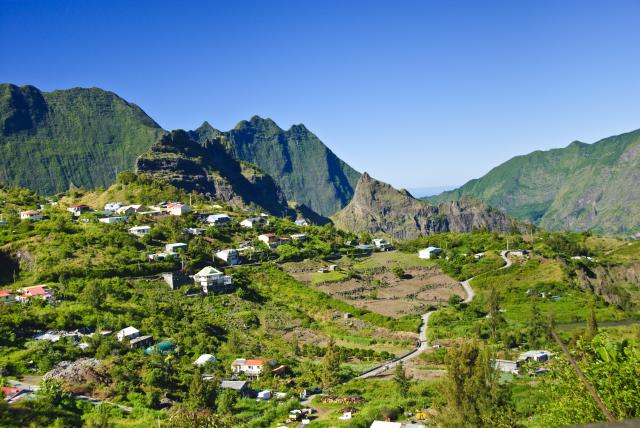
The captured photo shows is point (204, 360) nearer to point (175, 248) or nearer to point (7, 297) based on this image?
point (7, 297)

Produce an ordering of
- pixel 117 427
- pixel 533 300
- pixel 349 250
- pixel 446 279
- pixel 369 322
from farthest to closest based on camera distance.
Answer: pixel 349 250, pixel 446 279, pixel 533 300, pixel 369 322, pixel 117 427

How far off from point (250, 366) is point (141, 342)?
952 cm

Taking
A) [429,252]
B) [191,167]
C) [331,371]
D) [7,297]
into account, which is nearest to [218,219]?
[429,252]

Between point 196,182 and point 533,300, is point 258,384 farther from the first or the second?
point 196,182

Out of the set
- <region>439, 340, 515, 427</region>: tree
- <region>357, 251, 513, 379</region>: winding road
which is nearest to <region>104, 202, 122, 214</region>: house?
<region>357, 251, 513, 379</region>: winding road

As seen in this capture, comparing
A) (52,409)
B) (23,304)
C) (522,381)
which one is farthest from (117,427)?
(522,381)

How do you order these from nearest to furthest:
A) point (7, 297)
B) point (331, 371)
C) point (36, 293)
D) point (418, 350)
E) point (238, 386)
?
1. point (238, 386)
2. point (331, 371)
3. point (7, 297)
4. point (36, 293)
5. point (418, 350)

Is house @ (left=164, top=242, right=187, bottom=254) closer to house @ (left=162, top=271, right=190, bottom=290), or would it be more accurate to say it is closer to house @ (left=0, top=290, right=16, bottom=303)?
house @ (left=162, top=271, right=190, bottom=290)

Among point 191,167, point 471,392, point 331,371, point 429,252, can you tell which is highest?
point 191,167

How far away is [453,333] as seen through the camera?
180ft

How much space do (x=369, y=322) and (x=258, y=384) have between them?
2217 centimetres

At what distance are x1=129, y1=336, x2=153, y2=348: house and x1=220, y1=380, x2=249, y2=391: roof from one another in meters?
9.37

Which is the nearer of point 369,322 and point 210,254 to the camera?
point 369,322

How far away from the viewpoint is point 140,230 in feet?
250
